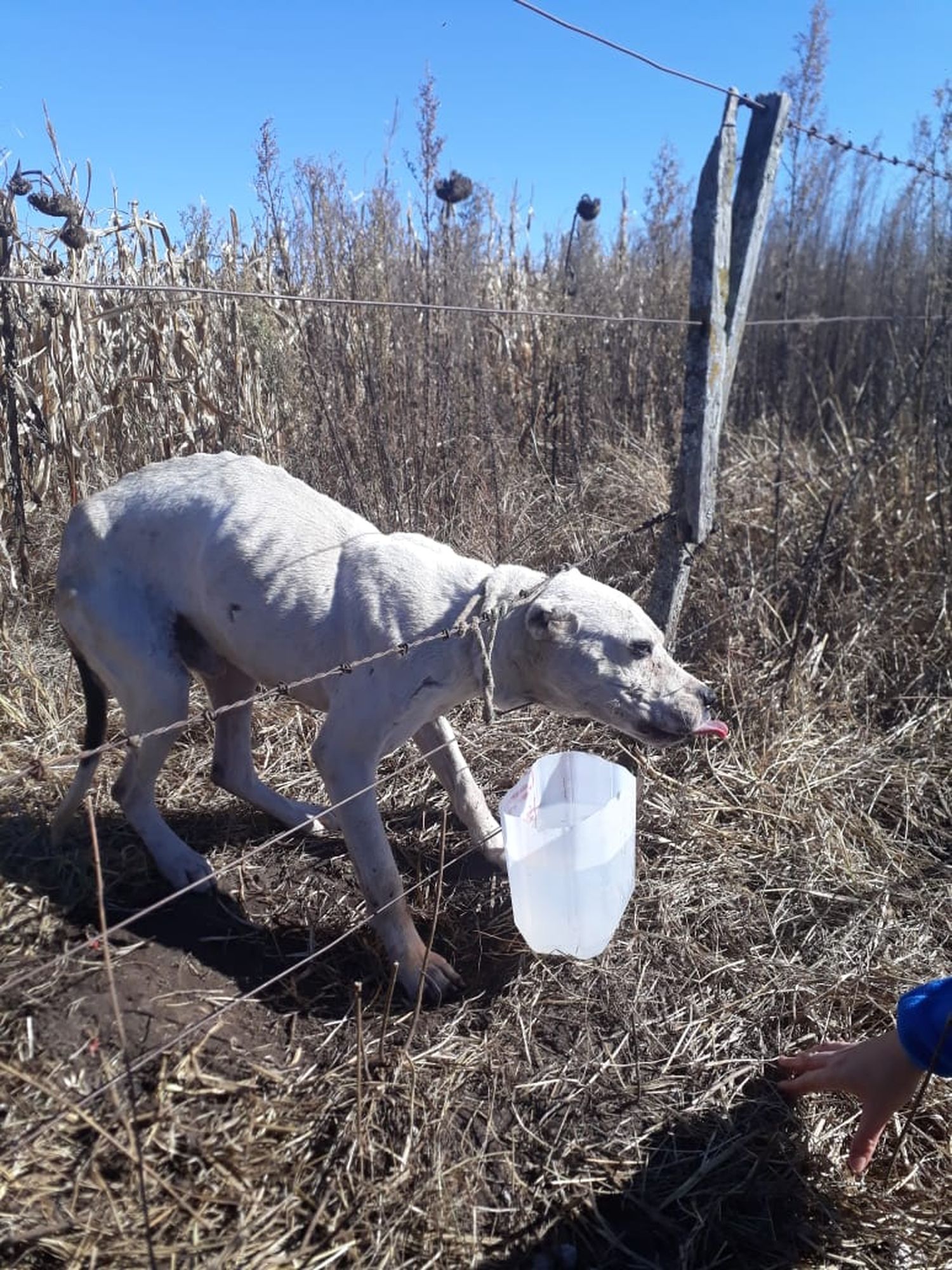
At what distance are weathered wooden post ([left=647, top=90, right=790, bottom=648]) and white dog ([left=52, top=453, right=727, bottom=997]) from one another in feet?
3.33

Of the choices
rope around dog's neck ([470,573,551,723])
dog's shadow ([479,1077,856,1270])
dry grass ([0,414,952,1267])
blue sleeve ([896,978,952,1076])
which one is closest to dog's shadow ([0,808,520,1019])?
dry grass ([0,414,952,1267])

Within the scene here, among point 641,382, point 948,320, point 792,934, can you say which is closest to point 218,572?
point 792,934

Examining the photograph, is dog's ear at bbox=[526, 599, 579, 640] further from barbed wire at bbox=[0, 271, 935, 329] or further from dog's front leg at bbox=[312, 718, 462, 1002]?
barbed wire at bbox=[0, 271, 935, 329]

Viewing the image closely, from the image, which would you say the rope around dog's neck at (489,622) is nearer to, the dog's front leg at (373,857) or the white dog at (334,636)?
the white dog at (334,636)

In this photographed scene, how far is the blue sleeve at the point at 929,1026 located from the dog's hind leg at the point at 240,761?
219 cm

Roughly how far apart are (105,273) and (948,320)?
5.61 metres

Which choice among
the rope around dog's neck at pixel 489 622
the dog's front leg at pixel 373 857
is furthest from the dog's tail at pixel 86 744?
the rope around dog's neck at pixel 489 622

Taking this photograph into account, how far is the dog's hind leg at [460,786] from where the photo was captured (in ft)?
11.2

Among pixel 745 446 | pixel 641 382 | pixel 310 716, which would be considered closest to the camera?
pixel 310 716

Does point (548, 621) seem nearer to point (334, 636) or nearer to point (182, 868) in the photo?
point (334, 636)

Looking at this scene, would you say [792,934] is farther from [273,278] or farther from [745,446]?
[273,278]

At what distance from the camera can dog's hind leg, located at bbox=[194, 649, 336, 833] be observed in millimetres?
3600

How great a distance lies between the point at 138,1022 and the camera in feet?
8.57

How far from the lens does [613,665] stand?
9.16ft
